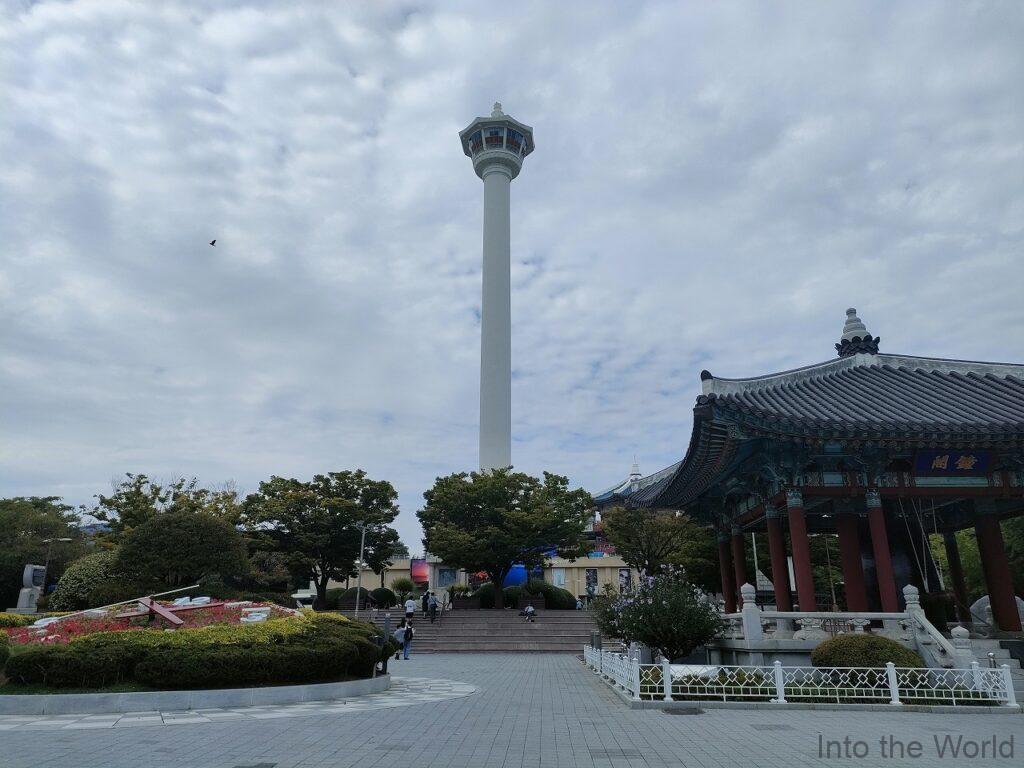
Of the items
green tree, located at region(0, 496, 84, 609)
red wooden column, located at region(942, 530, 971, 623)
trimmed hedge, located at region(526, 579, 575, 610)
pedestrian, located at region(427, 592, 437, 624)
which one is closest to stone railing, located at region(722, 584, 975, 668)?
red wooden column, located at region(942, 530, 971, 623)

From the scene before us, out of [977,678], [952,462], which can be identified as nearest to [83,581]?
[977,678]

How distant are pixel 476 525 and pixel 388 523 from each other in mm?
6395

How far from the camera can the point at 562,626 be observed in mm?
35281

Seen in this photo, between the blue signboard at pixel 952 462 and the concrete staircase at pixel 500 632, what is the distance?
16.8 metres

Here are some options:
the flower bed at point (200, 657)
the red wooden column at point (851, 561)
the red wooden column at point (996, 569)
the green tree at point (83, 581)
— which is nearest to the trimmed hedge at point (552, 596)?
the green tree at point (83, 581)

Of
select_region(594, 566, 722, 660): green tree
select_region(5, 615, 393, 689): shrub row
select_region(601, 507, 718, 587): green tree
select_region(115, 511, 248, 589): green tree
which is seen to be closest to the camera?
select_region(5, 615, 393, 689): shrub row

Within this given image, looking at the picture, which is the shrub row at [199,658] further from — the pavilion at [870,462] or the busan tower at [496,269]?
the busan tower at [496,269]

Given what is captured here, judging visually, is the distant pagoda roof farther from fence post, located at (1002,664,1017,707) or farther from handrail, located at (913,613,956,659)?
fence post, located at (1002,664,1017,707)

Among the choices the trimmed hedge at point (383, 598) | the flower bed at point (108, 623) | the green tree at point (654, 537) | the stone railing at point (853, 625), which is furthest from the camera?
the trimmed hedge at point (383, 598)

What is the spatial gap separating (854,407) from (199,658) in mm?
19299

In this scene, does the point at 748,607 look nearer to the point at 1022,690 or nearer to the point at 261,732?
the point at 1022,690

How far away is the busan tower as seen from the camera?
189 ft

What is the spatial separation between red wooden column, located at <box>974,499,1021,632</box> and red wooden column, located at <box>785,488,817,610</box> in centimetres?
656

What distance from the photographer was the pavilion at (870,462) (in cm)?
1869
